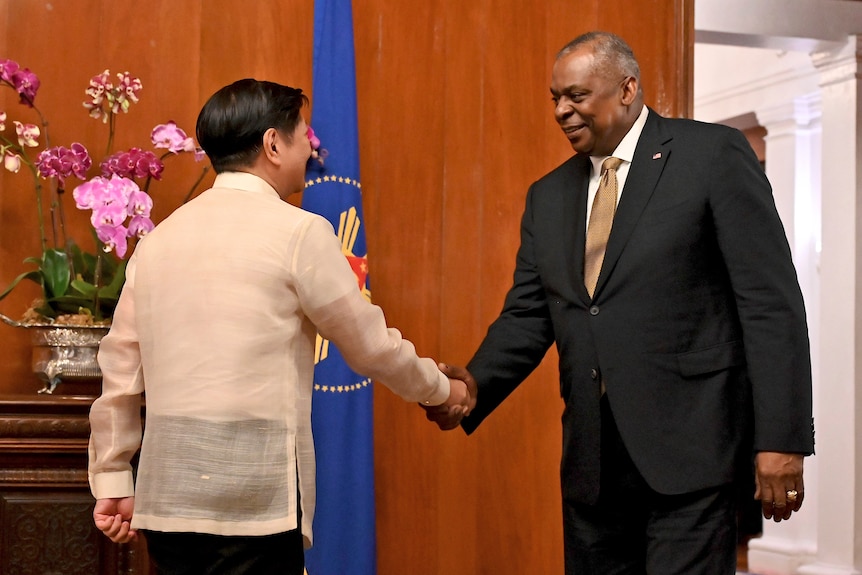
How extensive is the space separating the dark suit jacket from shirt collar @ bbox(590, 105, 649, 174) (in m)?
0.04

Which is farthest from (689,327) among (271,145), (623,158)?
(271,145)

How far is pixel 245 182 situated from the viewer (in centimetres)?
200

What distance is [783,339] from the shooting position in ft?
7.11

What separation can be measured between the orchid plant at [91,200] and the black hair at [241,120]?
103 cm

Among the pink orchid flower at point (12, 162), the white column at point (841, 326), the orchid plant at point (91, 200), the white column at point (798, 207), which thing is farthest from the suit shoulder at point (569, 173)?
the white column at point (798, 207)

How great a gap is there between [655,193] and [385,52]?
1746 mm

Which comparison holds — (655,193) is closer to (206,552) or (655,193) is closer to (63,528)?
(206,552)

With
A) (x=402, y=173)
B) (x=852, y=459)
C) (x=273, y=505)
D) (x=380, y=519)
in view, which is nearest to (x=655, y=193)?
(x=273, y=505)

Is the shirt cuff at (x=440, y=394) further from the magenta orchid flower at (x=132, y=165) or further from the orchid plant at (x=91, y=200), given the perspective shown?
the magenta orchid flower at (x=132, y=165)

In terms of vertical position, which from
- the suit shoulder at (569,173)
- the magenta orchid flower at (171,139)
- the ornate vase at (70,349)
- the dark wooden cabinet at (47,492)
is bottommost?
the dark wooden cabinet at (47,492)

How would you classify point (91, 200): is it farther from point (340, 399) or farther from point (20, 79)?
point (340, 399)

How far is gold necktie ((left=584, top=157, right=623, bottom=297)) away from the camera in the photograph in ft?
7.88

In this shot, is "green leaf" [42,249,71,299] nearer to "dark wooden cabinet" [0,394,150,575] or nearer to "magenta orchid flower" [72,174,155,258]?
"magenta orchid flower" [72,174,155,258]

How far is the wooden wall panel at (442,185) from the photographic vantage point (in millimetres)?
3635
